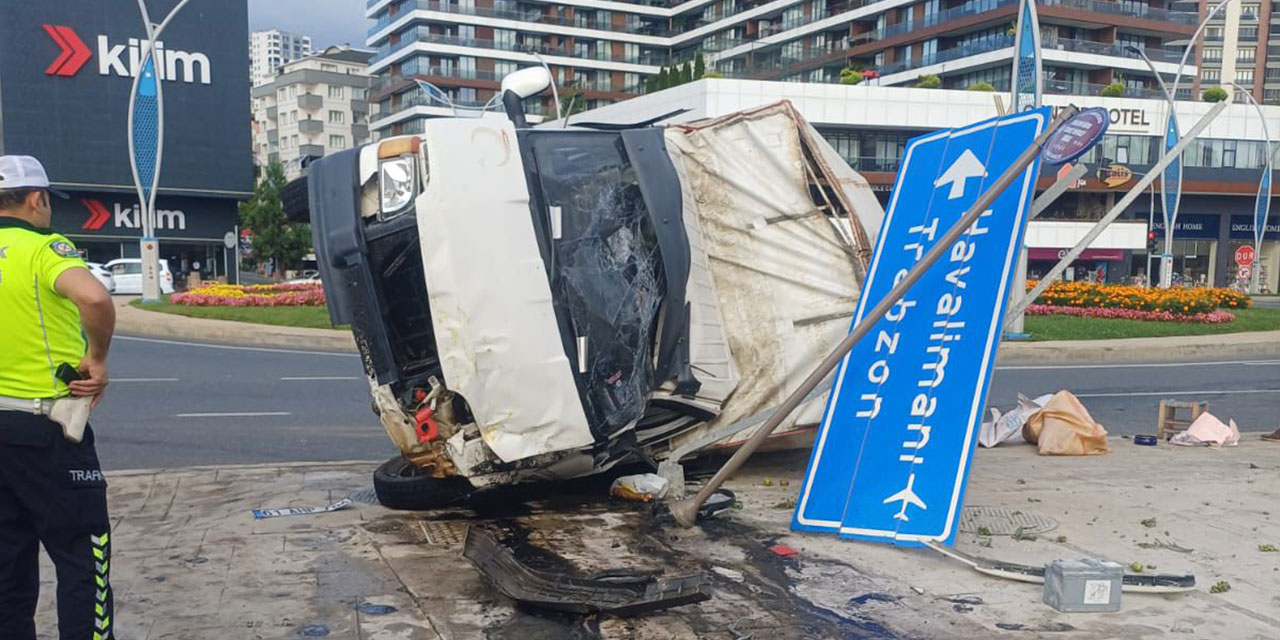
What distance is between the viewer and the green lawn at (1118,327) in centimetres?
1852

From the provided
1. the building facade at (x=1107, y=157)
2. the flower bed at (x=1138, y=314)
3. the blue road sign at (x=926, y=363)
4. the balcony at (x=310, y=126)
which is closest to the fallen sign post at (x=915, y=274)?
the blue road sign at (x=926, y=363)

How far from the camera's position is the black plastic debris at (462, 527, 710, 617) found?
4.16m

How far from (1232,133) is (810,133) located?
6093 centimetres

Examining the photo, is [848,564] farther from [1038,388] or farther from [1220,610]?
[1038,388]

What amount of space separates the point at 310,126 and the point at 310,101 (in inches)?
97.6

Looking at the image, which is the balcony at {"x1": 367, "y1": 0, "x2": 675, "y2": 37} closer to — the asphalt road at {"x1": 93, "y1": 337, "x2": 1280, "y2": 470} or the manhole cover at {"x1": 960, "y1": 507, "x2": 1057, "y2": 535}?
the asphalt road at {"x1": 93, "y1": 337, "x2": 1280, "y2": 470}

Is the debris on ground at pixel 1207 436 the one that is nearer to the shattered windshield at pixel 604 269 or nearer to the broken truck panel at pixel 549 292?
the broken truck panel at pixel 549 292

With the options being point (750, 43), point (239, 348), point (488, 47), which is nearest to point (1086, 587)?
point (239, 348)

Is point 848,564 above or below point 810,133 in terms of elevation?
below

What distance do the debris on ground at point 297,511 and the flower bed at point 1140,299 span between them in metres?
19.1

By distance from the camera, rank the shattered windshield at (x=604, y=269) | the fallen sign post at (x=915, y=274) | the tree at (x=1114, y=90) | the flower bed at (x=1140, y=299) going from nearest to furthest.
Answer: the fallen sign post at (x=915, y=274) < the shattered windshield at (x=604, y=269) < the flower bed at (x=1140, y=299) < the tree at (x=1114, y=90)

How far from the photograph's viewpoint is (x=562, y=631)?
4082mm

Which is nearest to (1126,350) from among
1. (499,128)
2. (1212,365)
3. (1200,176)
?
(1212,365)

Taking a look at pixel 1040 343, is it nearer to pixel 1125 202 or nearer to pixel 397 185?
pixel 1125 202
